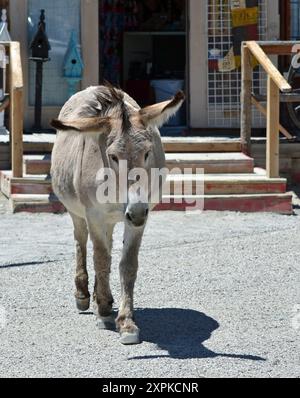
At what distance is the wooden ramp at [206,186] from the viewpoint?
11.7 m

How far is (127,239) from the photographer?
712cm

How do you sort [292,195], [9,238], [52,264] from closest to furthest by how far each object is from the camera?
[52,264], [9,238], [292,195]

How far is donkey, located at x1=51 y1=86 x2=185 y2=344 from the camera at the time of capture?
6.74 meters

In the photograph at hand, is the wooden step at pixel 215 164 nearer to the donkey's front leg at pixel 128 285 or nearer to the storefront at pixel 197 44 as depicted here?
the storefront at pixel 197 44

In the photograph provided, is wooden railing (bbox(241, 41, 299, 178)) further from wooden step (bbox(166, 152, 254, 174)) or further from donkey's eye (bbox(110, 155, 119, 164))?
donkey's eye (bbox(110, 155, 119, 164))

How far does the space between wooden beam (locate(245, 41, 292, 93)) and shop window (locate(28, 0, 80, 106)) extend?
267cm

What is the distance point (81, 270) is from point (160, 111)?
1.52m

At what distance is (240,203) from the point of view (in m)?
11.7

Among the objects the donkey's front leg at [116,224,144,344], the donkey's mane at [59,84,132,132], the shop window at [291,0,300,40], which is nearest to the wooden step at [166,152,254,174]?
the shop window at [291,0,300,40]

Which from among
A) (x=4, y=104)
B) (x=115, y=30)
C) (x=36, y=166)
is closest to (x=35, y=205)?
(x=36, y=166)

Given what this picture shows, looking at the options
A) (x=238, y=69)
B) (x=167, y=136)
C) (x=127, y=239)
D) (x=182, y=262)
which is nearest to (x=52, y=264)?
(x=182, y=262)

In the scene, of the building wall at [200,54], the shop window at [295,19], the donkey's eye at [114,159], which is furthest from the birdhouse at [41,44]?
the donkey's eye at [114,159]

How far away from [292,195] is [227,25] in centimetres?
305
